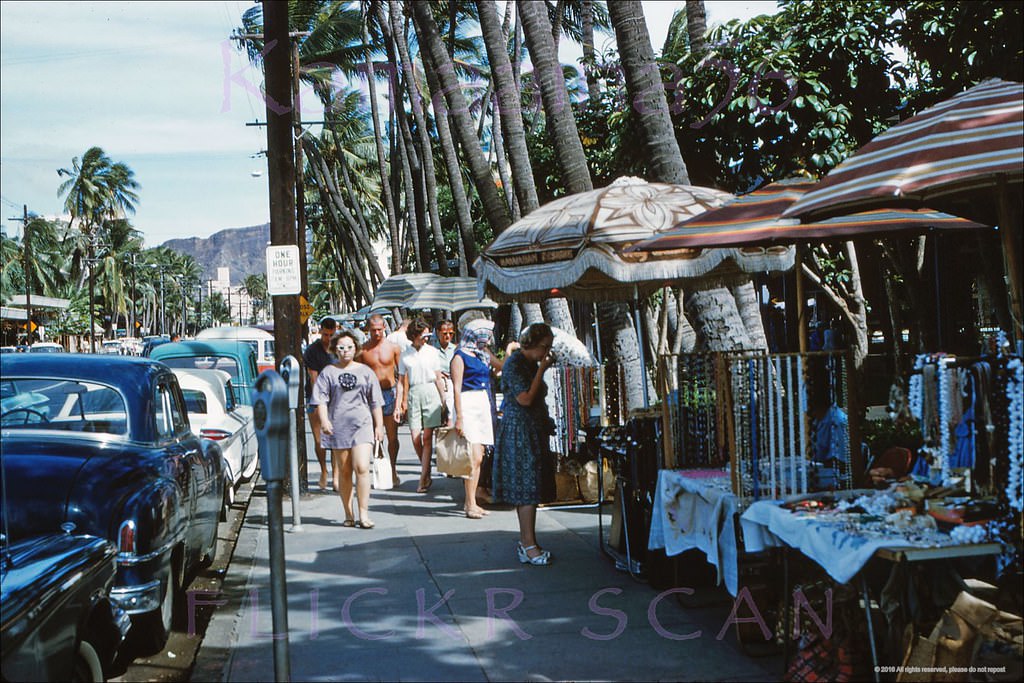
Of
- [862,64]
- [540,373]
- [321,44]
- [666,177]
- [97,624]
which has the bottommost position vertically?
[97,624]

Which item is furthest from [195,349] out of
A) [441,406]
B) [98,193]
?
[98,193]

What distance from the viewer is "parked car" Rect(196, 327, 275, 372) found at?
22.9 m

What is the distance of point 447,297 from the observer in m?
17.3

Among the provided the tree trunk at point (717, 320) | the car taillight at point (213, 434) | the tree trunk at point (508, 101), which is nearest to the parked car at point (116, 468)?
the car taillight at point (213, 434)

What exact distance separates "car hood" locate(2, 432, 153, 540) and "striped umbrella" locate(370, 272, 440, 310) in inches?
452

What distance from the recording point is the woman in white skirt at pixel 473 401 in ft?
32.0

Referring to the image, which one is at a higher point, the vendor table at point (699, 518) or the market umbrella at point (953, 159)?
the market umbrella at point (953, 159)

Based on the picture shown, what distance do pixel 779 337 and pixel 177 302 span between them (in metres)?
163

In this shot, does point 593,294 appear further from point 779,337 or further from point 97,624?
point 779,337

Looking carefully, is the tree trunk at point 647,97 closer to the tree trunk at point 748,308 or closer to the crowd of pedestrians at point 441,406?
the tree trunk at point 748,308

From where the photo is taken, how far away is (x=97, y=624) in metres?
4.46

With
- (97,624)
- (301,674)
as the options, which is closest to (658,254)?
(301,674)

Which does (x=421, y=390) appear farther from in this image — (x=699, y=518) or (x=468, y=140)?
(x=699, y=518)

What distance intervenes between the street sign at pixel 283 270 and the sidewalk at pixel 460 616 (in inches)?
111
